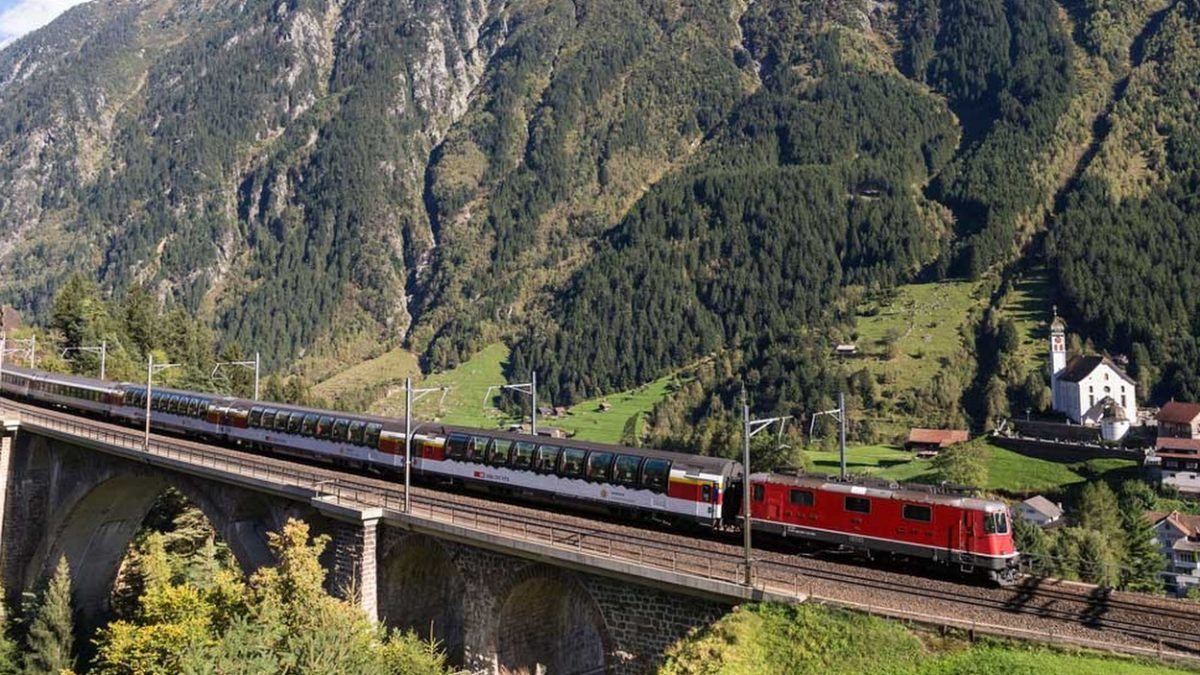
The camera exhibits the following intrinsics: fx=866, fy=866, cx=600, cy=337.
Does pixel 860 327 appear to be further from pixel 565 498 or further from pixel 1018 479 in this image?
pixel 565 498

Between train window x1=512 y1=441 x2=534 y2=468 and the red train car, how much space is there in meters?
10.4

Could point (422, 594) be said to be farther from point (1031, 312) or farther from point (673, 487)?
point (1031, 312)

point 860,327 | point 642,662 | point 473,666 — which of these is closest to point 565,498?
point 473,666

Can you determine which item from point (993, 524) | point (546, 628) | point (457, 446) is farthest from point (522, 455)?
A: point (993, 524)

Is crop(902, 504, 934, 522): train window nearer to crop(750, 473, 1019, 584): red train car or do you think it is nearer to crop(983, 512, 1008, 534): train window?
crop(750, 473, 1019, 584): red train car

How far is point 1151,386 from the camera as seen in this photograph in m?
156

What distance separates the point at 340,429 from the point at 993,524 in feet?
108

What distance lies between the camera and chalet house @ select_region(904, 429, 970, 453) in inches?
5226

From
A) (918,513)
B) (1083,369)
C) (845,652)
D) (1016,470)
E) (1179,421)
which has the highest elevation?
(1083,369)

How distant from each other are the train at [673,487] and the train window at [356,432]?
0.08m

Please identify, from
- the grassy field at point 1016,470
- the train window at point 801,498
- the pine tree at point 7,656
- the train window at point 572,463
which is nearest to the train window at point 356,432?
the train window at point 572,463

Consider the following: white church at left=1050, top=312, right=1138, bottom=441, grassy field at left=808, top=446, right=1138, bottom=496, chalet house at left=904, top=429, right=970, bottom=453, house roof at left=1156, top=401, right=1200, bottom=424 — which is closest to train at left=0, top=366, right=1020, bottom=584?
grassy field at left=808, top=446, right=1138, bottom=496

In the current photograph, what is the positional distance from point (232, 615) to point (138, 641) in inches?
154

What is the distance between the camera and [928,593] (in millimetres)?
24281
